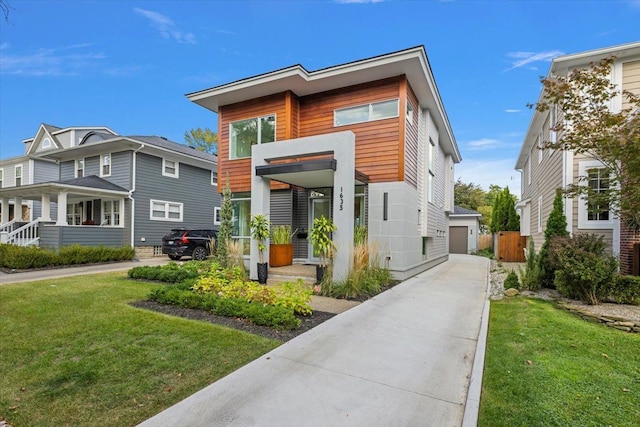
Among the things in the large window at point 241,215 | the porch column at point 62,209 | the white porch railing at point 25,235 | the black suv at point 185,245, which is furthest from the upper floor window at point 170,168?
the large window at point 241,215

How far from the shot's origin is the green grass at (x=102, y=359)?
2.62m

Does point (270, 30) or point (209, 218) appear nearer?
point (270, 30)

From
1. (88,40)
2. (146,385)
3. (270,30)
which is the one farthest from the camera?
(270,30)

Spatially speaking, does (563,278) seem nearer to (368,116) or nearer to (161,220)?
(368,116)

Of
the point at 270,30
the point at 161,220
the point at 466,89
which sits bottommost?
the point at 161,220

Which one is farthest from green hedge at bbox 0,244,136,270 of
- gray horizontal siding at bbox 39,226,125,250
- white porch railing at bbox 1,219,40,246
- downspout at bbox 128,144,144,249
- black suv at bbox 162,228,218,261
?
downspout at bbox 128,144,144,249

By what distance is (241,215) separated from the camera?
11.8 m

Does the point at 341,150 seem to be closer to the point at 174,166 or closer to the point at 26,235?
the point at 174,166

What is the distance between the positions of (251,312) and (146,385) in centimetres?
201

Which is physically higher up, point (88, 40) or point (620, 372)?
point (88, 40)

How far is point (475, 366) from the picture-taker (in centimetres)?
351

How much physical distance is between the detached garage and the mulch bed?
2142 centimetres

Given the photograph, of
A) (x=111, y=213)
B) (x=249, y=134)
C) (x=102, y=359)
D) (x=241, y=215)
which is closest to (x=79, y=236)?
(x=111, y=213)

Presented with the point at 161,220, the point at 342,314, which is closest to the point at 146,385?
the point at 342,314
